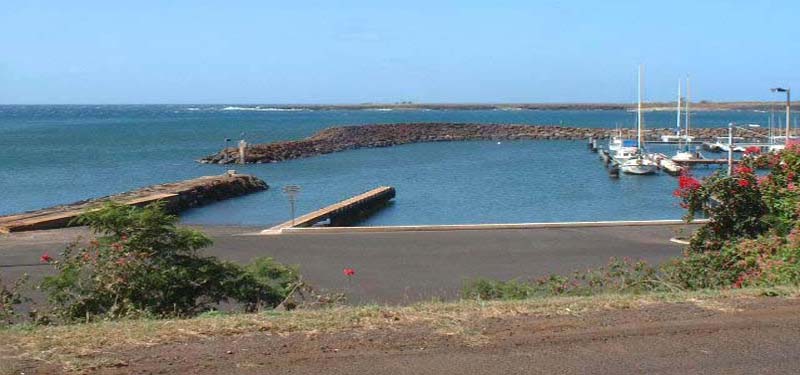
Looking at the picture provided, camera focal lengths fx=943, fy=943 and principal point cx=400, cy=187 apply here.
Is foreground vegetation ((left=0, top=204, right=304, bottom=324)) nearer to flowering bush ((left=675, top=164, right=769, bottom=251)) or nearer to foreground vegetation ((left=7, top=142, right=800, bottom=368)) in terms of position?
foreground vegetation ((left=7, top=142, right=800, bottom=368))

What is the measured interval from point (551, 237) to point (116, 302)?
12.6 meters

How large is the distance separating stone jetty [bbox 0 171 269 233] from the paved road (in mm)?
2294

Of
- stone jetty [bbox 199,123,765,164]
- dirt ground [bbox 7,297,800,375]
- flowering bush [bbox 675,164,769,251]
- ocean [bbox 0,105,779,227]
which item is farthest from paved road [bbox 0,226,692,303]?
stone jetty [bbox 199,123,765,164]

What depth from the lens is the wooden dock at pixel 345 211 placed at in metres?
27.4

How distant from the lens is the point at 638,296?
31.6 feet

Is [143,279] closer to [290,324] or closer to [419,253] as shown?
[290,324]

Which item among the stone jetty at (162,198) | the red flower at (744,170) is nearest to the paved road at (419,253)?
the stone jetty at (162,198)

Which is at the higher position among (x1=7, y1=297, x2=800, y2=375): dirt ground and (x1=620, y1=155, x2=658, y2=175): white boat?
(x1=7, y1=297, x2=800, y2=375): dirt ground

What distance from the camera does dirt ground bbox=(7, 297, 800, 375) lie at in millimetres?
6820

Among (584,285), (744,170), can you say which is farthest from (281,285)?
(744,170)

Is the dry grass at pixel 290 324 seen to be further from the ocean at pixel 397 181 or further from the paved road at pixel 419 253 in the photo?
the ocean at pixel 397 181

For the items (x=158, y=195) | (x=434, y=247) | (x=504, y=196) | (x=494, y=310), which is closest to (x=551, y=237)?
(x=434, y=247)

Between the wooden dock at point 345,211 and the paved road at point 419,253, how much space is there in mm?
3888

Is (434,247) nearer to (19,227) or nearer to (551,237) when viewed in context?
(551,237)
